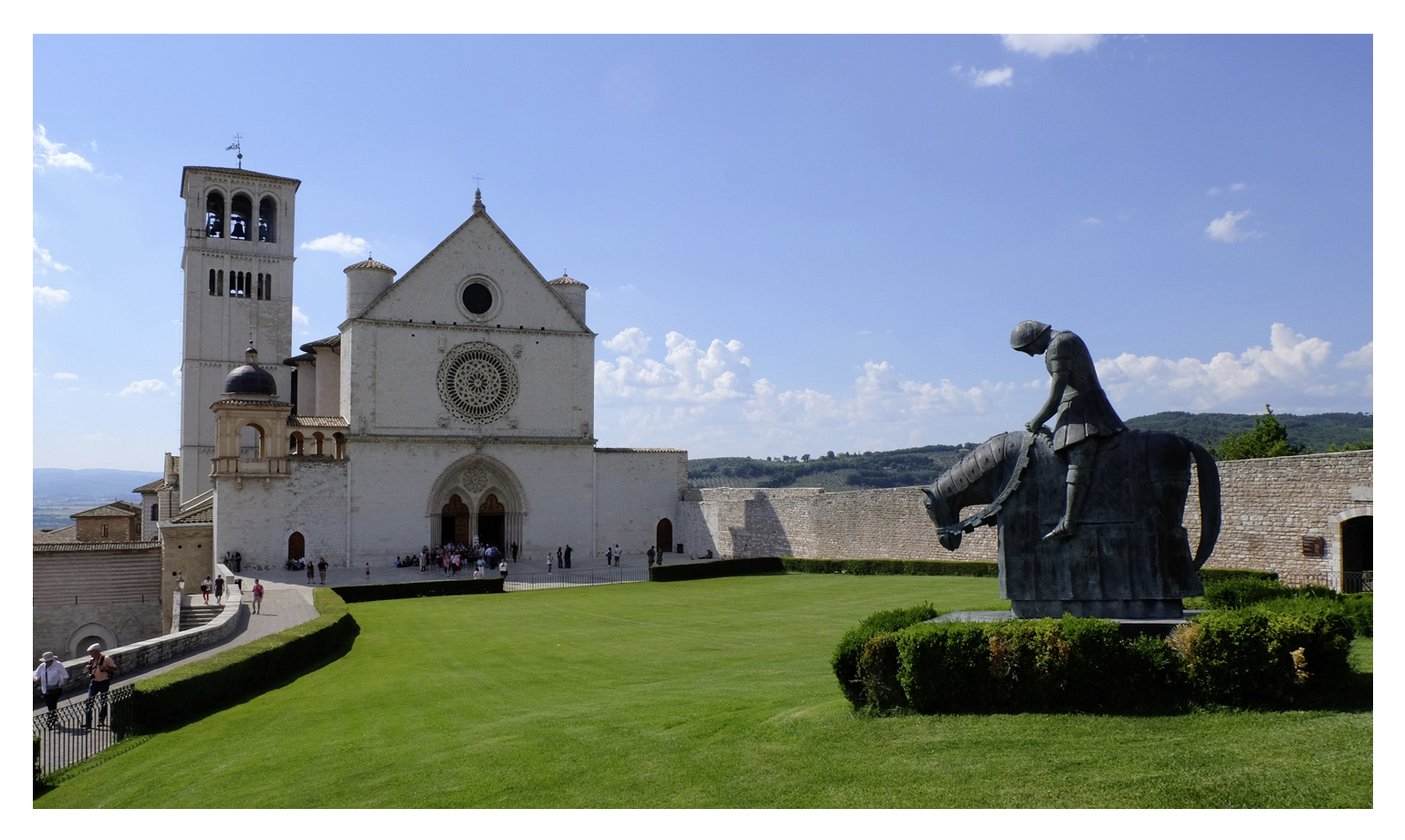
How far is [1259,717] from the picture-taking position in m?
8.06

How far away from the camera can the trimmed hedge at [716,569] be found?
114 ft

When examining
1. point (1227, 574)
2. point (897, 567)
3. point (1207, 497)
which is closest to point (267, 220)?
point (897, 567)

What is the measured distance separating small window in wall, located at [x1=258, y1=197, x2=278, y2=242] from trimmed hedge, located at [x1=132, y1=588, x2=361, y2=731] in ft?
131

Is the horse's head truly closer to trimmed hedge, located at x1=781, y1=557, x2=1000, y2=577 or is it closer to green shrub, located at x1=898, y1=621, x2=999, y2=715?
green shrub, located at x1=898, y1=621, x2=999, y2=715

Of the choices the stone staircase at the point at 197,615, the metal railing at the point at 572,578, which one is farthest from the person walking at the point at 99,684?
the metal railing at the point at 572,578

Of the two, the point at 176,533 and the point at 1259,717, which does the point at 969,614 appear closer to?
the point at 1259,717

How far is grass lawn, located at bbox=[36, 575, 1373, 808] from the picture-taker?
23.2ft

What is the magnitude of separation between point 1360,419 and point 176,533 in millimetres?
102450

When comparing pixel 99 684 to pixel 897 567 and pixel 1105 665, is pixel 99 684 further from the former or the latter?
pixel 897 567

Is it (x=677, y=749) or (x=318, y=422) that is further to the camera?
(x=318, y=422)

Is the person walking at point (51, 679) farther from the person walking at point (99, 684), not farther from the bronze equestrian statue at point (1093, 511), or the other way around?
the bronze equestrian statue at point (1093, 511)

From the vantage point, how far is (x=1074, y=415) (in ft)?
33.7

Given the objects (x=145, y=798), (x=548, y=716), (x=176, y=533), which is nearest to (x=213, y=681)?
(x=145, y=798)

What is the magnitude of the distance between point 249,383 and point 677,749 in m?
35.3
